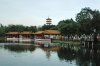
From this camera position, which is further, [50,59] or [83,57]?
[83,57]

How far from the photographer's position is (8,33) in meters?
105

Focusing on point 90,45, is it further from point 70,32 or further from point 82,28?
point 70,32

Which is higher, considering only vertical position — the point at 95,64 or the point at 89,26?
the point at 89,26

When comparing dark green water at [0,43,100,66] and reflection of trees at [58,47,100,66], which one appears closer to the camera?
dark green water at [0,43,100,66]

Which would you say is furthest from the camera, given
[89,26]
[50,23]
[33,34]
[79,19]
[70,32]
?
[50,23]

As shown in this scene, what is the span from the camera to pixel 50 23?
119500mm

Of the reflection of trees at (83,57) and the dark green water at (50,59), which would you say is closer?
the dark green water at (50,59)

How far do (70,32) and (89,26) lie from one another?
19419 mm

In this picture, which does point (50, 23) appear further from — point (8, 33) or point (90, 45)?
point (90, 45)

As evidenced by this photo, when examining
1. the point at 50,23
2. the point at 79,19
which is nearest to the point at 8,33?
the point at 50,23

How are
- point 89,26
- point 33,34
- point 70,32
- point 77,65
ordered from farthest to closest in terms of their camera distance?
1. point 33,34
2. point 70,32
3. point 89,26
4. point 77,65

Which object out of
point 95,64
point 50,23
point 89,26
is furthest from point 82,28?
point 50,23

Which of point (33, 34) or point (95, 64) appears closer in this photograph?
point (95, 64)

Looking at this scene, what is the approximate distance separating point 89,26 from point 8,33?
5698cm
